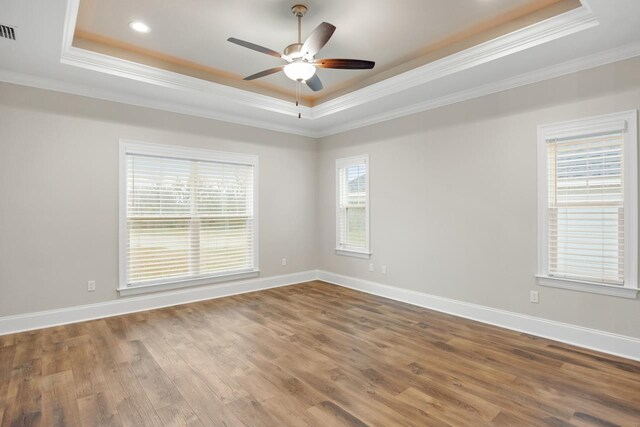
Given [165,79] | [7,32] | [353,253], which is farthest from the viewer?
[353,253]

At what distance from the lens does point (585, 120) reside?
325 cm

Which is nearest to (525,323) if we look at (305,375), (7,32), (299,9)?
(305,375)

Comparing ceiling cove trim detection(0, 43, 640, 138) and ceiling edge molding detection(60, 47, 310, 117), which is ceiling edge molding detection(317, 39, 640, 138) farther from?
ceiling edge molding detection(60, 47, 310, 117)

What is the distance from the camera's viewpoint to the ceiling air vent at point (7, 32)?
9.06ft

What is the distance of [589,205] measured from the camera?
3.24 metres

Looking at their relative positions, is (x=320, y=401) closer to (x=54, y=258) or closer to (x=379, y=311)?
(x=379, y=311)

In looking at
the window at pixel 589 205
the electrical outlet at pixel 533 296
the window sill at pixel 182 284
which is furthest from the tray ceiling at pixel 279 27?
the window sill at pixel 182 284

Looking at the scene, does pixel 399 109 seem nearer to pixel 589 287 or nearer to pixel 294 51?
pixel 294 51

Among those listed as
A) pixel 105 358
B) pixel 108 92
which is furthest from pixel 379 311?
pixel 108 92

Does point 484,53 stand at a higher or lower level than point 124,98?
higher

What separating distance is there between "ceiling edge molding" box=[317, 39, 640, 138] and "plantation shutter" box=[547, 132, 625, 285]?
0.70m

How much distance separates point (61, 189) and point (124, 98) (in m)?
1.37

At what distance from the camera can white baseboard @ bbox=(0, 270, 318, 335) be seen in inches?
145

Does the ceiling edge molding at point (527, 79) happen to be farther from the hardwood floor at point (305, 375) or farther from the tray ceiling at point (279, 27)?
the hardwood floor at point (305, 375)
